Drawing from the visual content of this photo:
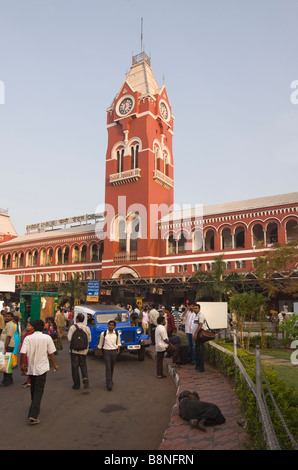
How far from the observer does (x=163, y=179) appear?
1442 inches

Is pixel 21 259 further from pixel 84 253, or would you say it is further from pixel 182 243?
pixel 182 243

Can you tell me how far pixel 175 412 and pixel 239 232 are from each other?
27.9 meters

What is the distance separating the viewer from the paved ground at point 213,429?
4644mm

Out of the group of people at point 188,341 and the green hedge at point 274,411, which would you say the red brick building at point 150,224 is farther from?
the green hedge at point 274,411

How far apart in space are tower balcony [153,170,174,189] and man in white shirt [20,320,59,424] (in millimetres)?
30019

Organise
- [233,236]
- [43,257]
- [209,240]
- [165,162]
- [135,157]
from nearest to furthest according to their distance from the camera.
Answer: [233,236] → [209,240] → [135,157] → [165,162] → [43,257]

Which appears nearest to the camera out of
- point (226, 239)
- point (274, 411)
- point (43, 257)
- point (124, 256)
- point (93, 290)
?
point (274, 411)

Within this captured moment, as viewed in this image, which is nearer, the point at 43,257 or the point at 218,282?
the point at 218,282

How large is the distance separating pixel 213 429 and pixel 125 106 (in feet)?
119

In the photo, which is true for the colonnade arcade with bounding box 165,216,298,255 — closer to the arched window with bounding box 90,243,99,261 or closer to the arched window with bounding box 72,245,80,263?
the arched window with bounding box 90,243,99,261

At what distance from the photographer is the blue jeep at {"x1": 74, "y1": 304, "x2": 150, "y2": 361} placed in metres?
11.9

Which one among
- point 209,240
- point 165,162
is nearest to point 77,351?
point 209,240

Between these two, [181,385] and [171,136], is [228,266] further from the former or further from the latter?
[181,385]

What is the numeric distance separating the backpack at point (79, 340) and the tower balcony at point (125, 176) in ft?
91.3
